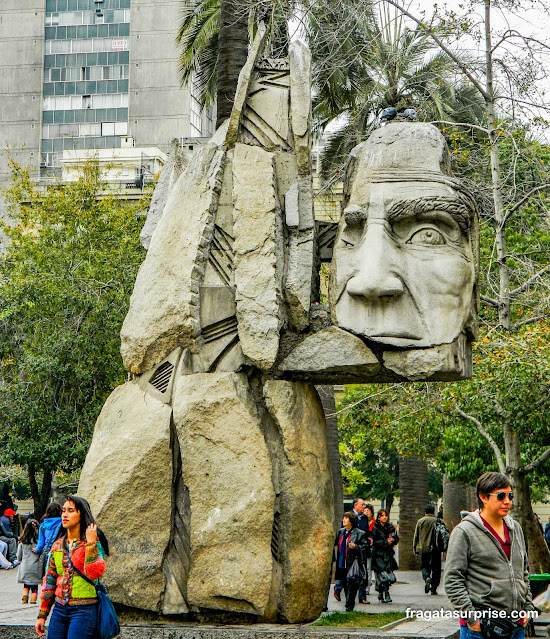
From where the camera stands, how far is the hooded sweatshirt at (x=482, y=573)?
569cm

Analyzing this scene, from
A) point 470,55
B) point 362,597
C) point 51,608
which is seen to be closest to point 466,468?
point 362,597

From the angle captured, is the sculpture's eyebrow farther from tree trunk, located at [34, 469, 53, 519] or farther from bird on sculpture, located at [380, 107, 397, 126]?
tree trunk, located at [34, 469, 53, 519]

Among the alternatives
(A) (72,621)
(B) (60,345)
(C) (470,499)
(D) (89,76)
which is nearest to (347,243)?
(A) (72,621)

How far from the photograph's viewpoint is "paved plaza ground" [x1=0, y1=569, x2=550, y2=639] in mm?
8664

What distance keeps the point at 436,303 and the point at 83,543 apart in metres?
3.75

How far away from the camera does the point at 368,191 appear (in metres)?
8.95

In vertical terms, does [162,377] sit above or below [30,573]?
above

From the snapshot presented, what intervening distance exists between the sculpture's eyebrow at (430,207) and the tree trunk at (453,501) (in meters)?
15.7

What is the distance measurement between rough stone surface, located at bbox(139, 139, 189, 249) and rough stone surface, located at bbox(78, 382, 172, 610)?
2342 millimetres

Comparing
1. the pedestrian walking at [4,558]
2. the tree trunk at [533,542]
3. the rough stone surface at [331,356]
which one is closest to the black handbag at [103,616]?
the rough stone surface at [331,356]

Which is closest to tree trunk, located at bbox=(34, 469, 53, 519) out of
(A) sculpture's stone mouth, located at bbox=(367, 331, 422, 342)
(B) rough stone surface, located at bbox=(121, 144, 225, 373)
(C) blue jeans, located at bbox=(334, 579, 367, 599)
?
(C) blue jeans, located at bbox=(334, 579, 367, 599)

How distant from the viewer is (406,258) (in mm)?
8734

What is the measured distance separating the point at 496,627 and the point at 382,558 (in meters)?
9.17

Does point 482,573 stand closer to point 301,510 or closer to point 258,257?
point 301,510
